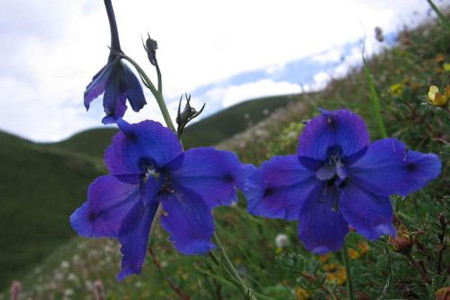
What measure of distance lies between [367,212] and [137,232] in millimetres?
511

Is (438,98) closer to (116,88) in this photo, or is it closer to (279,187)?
(279,187)

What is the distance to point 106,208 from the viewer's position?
1140mm

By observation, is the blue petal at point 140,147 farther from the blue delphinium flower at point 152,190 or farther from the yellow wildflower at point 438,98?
the yellow wildflower at point 438,98

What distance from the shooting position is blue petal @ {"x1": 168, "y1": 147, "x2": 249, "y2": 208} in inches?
41.1

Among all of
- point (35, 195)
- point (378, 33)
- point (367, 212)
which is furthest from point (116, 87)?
point (35, 195)

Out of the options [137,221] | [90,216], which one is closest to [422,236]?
[137,221]

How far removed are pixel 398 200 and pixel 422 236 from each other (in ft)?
0.46

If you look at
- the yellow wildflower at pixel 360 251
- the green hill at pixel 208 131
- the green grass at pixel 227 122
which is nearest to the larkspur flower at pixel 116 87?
the yellow wildflower at pixel 360 251

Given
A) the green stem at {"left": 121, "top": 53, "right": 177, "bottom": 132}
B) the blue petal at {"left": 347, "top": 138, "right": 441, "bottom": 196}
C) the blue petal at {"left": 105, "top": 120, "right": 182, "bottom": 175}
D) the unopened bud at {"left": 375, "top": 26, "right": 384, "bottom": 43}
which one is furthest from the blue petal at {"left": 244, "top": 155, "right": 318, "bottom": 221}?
the unopened bud at {"left": 375, "top": 26, "right": 384, "bottom": 43}

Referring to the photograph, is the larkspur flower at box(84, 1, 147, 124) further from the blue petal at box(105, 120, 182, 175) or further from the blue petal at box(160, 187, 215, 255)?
the blue petal at box(160, 187, 215, 255)

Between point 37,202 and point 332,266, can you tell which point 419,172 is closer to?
point 332,266

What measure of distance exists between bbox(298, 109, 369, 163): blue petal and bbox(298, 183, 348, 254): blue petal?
0.08m

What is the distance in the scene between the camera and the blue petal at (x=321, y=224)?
3.31 ft

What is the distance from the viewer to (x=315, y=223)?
102cm
